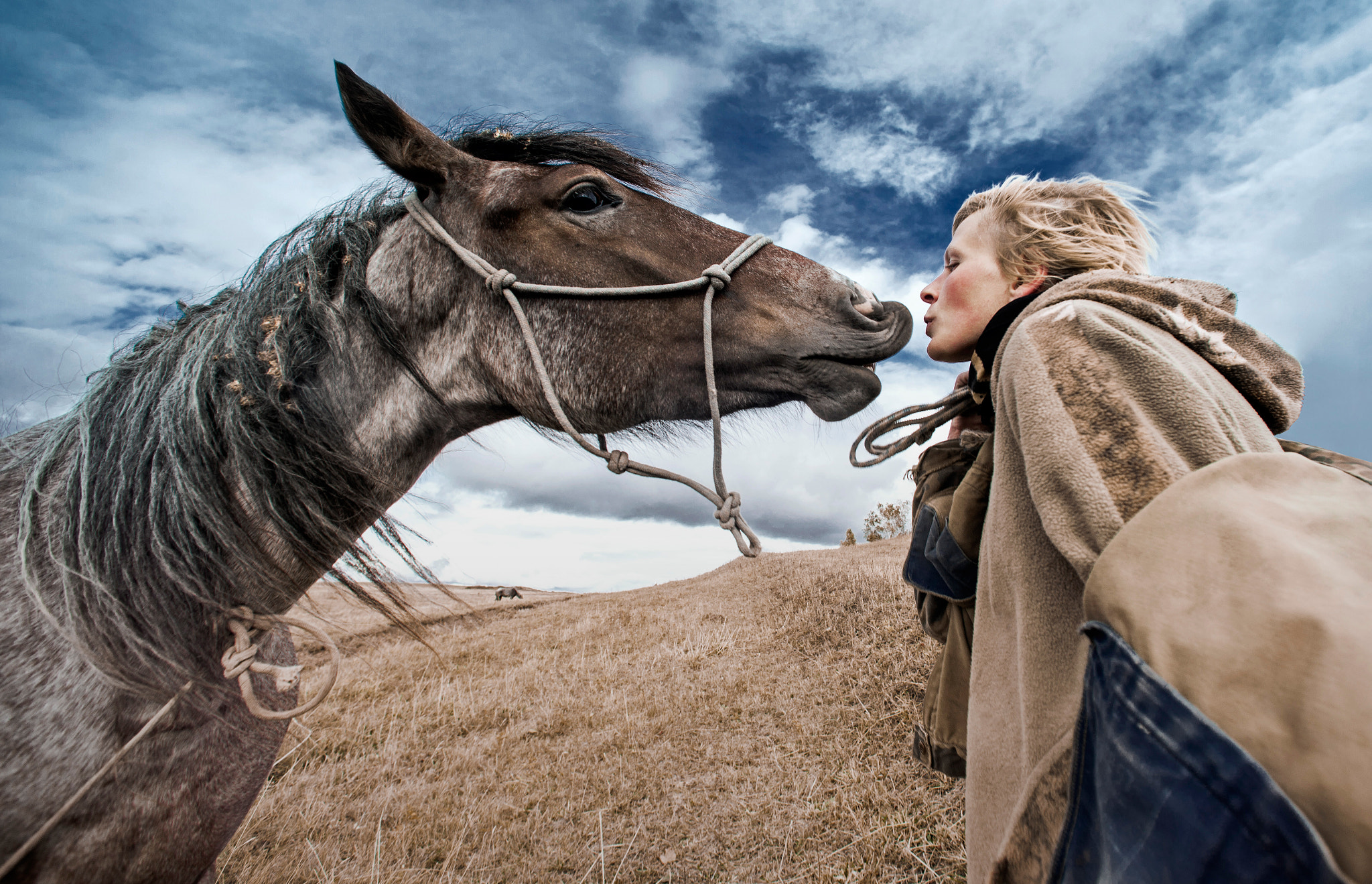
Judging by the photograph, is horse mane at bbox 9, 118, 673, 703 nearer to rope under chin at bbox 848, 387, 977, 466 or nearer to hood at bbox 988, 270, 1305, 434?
rope under chin at bbox 848, 387, 977, 466

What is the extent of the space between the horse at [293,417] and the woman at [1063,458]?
2.82 ft

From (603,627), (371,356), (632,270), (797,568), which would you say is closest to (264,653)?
(371,356)

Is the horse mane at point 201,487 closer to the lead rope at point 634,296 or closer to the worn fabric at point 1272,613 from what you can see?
the lead rope at point 634,296

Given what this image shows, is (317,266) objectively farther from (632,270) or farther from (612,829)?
(612,829)

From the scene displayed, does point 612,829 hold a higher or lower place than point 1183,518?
lower

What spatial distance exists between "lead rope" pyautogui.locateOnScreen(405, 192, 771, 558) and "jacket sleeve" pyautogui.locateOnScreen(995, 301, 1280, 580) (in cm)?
107

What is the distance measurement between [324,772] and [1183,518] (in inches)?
230

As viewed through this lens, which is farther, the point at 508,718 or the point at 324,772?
the point at 508,718

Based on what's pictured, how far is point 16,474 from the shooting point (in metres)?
2.00

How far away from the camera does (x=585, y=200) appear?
2189 mm

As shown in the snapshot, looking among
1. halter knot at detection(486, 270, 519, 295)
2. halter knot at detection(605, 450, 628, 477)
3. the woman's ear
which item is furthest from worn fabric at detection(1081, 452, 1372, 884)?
halter knot at detection(486, 270, 519, 295)

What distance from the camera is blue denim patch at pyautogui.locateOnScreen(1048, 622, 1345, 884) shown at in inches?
22.6

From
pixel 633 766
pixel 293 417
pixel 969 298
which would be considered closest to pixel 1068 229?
pixel 969 298

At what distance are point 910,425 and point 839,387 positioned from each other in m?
0.33
